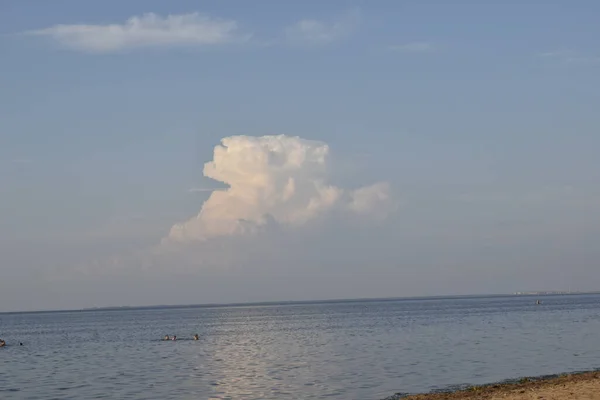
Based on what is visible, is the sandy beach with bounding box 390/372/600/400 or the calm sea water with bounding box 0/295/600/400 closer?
the sandy beach with bounding box 390/372/600/400

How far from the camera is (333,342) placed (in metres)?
78.2

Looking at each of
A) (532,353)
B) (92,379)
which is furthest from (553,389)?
(92,379)

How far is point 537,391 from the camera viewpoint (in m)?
32.4

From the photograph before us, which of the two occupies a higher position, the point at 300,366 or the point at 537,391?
the point at 300,366

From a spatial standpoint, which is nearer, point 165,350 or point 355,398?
point 355,398

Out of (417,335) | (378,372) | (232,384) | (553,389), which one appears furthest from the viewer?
(417,335)

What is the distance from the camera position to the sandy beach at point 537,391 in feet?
100

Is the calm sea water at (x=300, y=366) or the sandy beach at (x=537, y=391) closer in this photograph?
the sandy beach at (x=537, y=391)

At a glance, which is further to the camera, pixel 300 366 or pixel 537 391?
pixel 300 366

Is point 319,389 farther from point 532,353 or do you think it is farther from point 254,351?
point 254,351

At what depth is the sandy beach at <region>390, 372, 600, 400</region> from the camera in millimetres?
30578

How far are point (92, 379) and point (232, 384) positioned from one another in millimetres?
11787

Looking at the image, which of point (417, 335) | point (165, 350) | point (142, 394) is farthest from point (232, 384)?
point (417, 335)

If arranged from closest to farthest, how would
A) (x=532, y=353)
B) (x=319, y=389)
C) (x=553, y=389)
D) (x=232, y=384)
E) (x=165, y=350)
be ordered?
1. (x=553, y=389)
2. (x=319, y=389)
3. (x=232, y=384)
4. (x=532, y=353)
5. (x=165, y=350)
